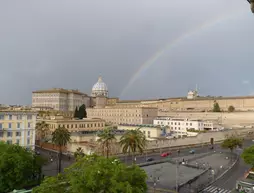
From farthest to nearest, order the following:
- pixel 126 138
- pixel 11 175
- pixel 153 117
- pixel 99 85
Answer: pixel 99 85 → pixel 153 117 → pixel 126 138 → pixel 11 175

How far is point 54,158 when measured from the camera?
46906 millimetres

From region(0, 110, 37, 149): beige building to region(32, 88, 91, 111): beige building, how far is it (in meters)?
90.3

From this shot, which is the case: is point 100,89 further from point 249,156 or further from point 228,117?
point 249,156

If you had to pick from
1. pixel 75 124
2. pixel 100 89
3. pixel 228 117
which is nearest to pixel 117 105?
pixel 100 89

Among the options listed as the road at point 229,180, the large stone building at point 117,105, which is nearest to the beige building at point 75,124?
the road at point 229,180

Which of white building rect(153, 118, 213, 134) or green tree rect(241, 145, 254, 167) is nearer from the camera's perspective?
green tree rect(241, 145, 254, 167)

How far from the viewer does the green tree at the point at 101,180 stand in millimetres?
15430

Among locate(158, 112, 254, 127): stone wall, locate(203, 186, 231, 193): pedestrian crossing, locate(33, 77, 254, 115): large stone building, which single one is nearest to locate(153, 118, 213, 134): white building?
locate(158, 112, 254, 127): stone wall

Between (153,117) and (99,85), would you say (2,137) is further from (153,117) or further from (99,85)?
(99,85)

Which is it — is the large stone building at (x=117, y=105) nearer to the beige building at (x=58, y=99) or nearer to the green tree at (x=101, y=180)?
the beige building at (x=58, y=99)

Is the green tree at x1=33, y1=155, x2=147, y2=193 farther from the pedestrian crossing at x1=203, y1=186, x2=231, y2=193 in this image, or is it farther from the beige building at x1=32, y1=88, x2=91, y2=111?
the beige building at x1=32, y1=88, x2=91, y2=111

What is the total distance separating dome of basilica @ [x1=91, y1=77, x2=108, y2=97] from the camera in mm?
165512

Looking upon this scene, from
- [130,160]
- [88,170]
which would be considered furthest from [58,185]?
[130,160]

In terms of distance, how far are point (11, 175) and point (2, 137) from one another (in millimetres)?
21141
